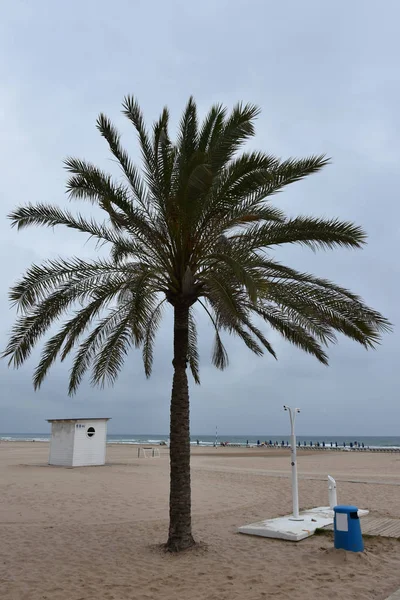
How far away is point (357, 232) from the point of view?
841cm

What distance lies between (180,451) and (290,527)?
3051mm

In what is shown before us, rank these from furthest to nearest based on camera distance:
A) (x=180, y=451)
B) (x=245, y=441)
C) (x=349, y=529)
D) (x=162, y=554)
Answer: (x=245, y=441), (x=180, y=451), (x=162, y=554), (x=349, y=529)

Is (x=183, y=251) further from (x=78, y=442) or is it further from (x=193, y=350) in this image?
(x=78, y=442)

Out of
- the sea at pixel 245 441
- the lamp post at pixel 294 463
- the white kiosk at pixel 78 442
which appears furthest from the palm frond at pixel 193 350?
the sea at pixel 245 441

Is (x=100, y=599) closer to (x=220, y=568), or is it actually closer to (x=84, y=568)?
(x=84, y=568)

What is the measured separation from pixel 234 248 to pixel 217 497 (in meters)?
9.31

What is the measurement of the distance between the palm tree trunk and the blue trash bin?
2413 millimetres

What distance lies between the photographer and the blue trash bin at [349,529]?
25.4ft

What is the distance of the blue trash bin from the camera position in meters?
7.75

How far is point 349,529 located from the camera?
25.5 ft

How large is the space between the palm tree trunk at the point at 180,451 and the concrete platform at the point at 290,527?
1741 millimetres

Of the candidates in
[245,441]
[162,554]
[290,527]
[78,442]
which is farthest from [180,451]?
[245,441]

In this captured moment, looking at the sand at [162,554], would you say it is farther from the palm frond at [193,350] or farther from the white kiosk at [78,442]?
the white kiosk at [78,442]

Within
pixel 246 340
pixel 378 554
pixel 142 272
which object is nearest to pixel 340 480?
pixel 246 340
